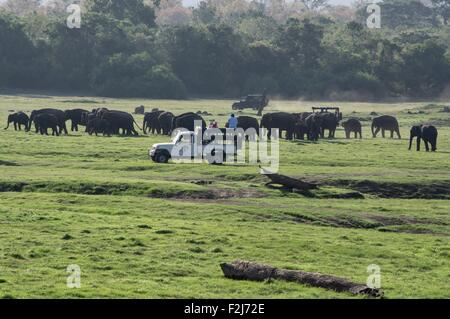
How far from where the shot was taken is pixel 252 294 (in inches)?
810

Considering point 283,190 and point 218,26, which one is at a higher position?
point 218,26

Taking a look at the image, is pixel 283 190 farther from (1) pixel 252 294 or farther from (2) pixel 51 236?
(1) pixel 252 294

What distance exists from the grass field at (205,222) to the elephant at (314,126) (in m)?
6.72

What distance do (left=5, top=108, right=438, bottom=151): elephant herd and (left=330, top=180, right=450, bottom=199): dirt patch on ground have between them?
61.0 ft

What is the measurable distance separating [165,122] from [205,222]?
3078cm

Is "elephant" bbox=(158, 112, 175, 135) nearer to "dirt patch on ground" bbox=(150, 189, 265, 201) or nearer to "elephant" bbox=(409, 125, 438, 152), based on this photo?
"elephant" bbox=(409, 125, 438, 152)

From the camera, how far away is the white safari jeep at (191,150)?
42312mm

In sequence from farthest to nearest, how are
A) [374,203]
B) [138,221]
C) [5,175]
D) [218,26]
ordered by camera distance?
[218,26], [5,175], [374,203], [138,221]

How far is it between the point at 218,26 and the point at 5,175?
286ft

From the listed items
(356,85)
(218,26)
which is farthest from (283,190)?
(218,26)

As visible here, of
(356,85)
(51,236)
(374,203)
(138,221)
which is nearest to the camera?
(51,236)

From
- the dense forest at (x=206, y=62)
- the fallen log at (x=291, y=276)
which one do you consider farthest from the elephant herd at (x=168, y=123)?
the dense forest at (x=206, y=62)

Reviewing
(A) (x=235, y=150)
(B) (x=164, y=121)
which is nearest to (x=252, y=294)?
(A) (x=235, y=150)

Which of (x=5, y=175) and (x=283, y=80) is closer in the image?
(x=5, y=175)
